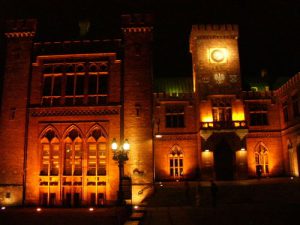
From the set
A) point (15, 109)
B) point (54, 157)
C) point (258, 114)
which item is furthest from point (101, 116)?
point (258, 114)

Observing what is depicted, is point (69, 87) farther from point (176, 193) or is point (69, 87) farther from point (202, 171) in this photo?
point (202, 171)

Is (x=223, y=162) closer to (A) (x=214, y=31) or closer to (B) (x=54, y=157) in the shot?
(A) (x=214, y=31)

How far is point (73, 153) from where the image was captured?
94.0 feet

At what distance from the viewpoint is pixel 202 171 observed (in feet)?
112

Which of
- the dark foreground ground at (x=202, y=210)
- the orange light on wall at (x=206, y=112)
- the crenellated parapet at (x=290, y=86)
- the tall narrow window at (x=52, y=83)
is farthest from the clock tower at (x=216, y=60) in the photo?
the tall narrow window at (x=52, y=83)

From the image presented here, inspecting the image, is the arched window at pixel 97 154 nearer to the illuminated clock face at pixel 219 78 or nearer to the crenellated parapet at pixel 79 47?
the crenellated parapet at pixel 79 47

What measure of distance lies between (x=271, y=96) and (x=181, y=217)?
2468 cm

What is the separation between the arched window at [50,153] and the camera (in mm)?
28578

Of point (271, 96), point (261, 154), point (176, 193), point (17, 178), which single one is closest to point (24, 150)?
point (17, 178)

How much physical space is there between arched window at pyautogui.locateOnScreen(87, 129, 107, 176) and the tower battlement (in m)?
15.6

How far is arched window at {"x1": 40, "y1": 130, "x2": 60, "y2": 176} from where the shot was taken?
1125 inches

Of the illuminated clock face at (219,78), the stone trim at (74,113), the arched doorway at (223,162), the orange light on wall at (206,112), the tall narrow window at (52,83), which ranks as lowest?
the arched doorway at (223,162)

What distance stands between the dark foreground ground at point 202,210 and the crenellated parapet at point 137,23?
1400 cm

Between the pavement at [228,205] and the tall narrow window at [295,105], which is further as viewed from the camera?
→ the tall narrow window at [295,105]
